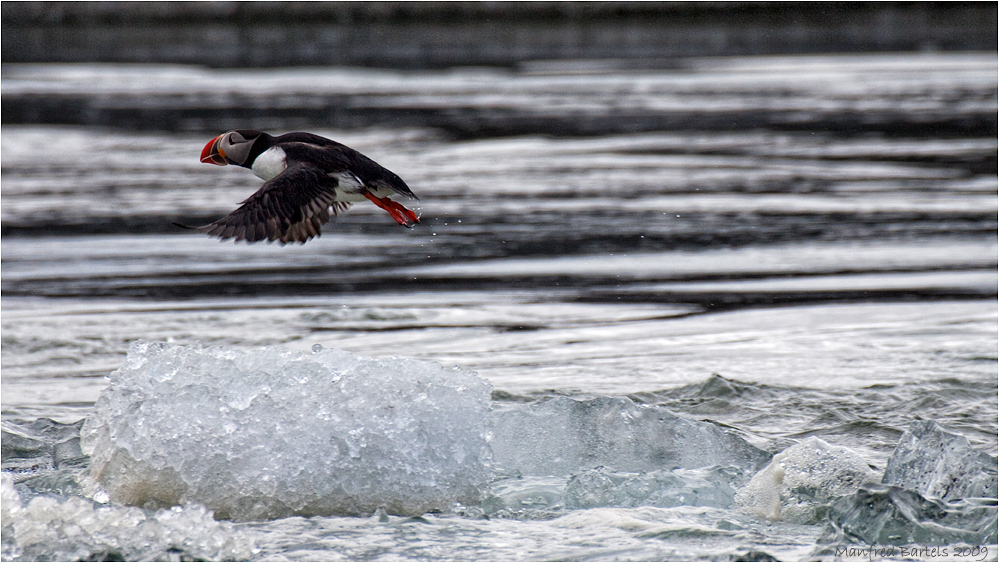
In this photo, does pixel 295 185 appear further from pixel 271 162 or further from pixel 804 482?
pixel 804 482

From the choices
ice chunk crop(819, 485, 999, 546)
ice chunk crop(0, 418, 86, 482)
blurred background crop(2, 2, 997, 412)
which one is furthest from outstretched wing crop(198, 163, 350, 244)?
ice chunk crop(819, 485, 999, 546)

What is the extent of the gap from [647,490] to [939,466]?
0.89 m

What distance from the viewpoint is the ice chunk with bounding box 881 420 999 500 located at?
412cm

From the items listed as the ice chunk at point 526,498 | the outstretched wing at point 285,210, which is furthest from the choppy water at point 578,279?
the outstretched wing at point 285,210

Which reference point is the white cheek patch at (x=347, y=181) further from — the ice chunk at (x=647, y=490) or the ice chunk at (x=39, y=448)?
the ice chunk at (x=647, y=490)

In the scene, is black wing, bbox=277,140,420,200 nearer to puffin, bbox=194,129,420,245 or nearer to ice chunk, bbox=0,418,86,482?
puffin, bbox=194,129,420,245

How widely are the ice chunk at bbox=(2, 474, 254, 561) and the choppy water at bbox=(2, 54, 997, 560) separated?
0.02 m

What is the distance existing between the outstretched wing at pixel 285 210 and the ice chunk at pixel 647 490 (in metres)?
1.32

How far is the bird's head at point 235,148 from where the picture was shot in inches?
205

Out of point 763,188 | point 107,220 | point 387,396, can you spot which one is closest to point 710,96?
point 763,188

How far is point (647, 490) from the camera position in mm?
4242

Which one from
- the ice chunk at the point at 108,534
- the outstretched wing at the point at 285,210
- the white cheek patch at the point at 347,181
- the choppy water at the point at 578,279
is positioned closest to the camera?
the ice chunk at the point at 108,534

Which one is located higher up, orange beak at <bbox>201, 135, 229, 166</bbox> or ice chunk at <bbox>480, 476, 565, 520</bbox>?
orange beak at <bbox>201, 135, 229, 166</bbox>

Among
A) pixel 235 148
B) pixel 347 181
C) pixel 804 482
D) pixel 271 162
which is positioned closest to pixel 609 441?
pixel 804 482
